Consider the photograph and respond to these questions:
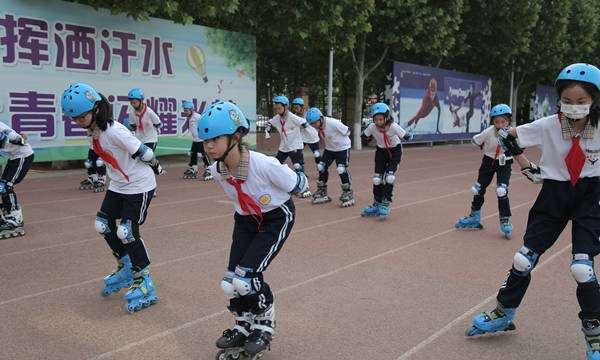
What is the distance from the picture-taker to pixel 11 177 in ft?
25.6

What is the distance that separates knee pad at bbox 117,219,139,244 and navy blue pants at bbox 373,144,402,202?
508 cm

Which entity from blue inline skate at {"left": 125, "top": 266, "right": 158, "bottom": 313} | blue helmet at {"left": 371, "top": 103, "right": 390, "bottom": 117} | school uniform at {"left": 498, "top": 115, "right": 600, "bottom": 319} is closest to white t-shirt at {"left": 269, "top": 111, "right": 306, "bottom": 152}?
blue helmet at {"left": 371, "top": 103, "right": 390, "bottom": 117}

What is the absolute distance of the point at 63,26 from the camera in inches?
568

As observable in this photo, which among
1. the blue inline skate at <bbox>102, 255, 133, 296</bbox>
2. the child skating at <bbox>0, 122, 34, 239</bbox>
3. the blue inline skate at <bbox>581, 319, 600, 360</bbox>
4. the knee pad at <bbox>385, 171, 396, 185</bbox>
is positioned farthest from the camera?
the knee pad at <bbox>385, 171, 396, 185</bbox>

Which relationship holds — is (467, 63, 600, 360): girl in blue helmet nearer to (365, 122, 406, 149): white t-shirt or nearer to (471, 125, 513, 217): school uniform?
(471, 125, 513, 217): school uniform

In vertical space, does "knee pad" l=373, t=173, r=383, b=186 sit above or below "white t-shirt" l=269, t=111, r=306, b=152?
below

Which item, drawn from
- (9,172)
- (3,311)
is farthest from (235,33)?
(3,311)

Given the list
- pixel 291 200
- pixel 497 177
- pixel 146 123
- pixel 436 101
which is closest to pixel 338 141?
pixel 497 177

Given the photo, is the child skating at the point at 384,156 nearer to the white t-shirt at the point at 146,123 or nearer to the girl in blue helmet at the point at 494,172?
the girl in blue helmet at the point at 494,172

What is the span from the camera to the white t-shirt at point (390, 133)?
897cm

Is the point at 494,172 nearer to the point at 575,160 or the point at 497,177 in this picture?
the point at 497,177

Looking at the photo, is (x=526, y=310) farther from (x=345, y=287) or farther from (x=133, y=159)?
(x=133, y=159)

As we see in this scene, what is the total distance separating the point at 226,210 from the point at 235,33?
437 inches

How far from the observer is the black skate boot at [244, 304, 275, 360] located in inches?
147
